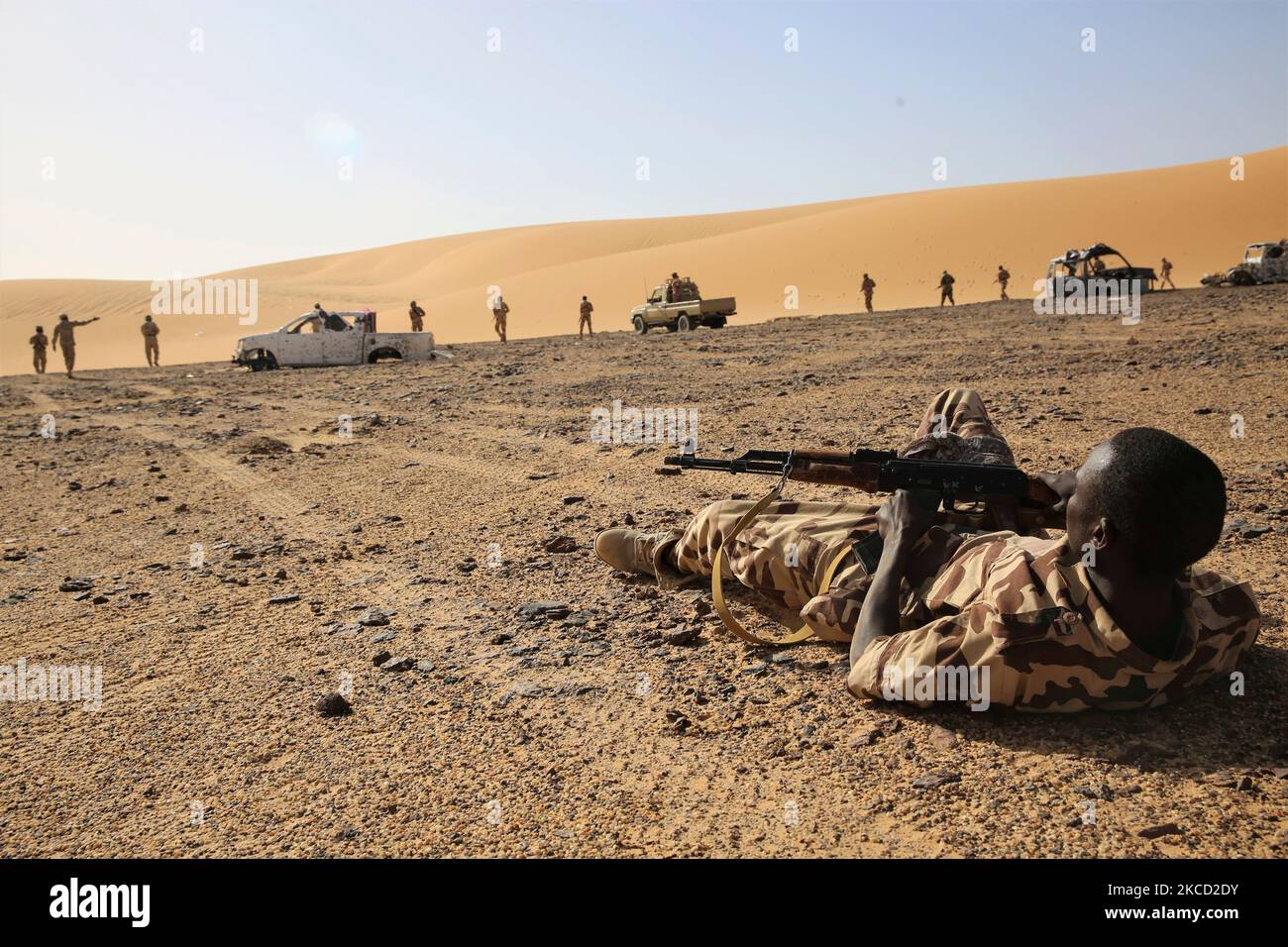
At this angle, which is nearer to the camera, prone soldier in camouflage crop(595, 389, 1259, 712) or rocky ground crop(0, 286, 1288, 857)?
prone soldier in camouflage crop(595, 389, 1259, 712)

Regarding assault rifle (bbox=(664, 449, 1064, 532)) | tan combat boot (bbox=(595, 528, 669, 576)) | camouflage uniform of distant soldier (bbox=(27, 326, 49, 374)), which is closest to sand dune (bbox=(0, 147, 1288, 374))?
camouflage uniform of distant soldier (bbox=(27, 326, 49, 374))

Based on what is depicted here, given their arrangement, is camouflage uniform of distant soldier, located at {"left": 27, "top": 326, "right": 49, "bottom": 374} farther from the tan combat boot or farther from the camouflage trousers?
the camouflage trousers

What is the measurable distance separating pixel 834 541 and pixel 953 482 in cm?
45

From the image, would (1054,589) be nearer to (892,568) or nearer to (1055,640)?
(1055,640)

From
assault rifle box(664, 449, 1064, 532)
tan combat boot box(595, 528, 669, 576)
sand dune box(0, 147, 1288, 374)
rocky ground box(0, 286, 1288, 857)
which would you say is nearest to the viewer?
rocky ground box(0, 286, 1288, 857)

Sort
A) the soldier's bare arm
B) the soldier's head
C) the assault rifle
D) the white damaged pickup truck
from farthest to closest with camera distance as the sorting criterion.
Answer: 1. the white damaged pickup truck
2. the assault rifle
3. the soldier's bare arm
4. the soldier's head

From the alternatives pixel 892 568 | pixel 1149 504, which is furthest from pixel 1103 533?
pixel 892 568

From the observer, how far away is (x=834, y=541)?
319 centimetres

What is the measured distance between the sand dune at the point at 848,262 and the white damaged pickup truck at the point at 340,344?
15.3 metres

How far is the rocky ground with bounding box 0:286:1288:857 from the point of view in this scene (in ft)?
7.88

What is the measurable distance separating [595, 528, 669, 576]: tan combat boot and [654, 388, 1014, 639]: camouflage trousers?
0.44 meters

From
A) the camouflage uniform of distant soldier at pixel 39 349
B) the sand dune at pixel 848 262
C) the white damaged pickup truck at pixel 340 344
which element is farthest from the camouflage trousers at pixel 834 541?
the sand dune at pixel 848 262

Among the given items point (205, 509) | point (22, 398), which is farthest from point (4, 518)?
point (22, 398)
